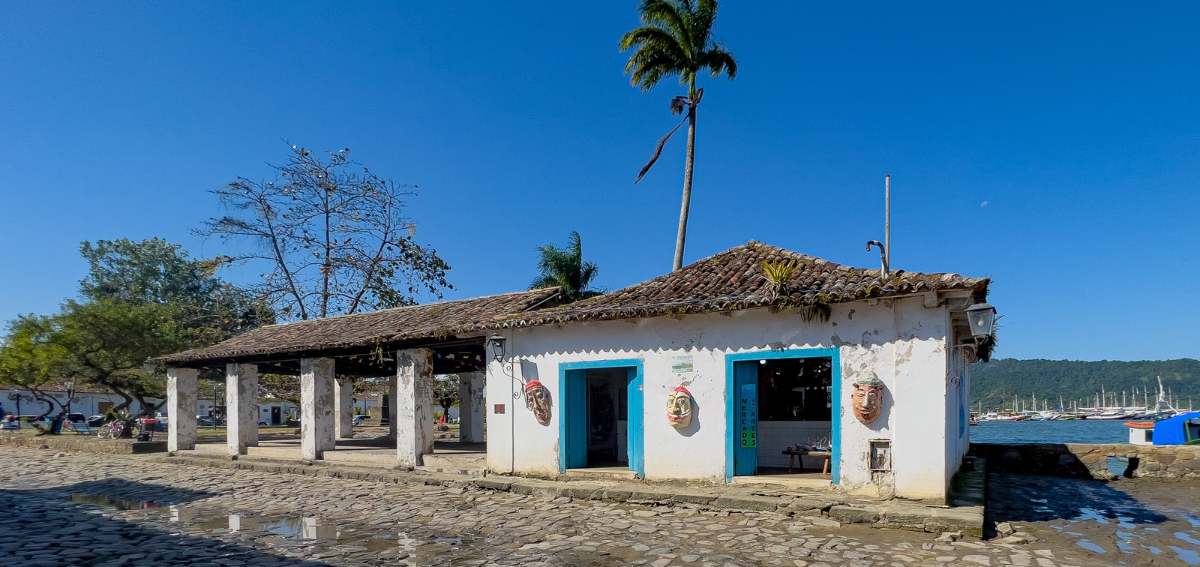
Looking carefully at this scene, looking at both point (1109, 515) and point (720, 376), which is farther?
point (720, 376)

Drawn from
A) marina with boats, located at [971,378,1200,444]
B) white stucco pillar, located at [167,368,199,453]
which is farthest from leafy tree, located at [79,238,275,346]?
marina with boats, located at [971,378,1200,444]

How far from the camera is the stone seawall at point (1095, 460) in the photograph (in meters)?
14.4

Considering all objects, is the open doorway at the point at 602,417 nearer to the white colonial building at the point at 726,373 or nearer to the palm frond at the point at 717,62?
the white colonial building at the point at 726,373

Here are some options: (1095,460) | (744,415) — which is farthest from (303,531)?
(1095,460)

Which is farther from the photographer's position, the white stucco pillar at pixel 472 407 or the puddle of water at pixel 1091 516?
the white stucco pillar at pixel 472 407

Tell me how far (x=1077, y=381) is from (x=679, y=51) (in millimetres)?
141633

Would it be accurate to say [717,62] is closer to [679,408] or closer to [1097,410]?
[679,408]

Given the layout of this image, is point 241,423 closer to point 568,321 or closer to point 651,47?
point 568,321

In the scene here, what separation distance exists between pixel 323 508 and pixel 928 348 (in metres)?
9.08

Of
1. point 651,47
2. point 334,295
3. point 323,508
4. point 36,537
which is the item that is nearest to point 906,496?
point 323,508

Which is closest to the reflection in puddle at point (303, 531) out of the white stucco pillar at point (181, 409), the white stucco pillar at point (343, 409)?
the white stucco pillar at point (181, 409)

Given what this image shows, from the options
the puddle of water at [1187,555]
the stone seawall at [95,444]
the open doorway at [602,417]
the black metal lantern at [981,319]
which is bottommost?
the stone seawall at [95,444]

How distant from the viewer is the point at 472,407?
854 inches

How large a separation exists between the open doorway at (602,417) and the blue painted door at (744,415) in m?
1.64
